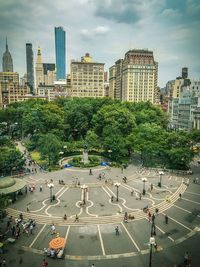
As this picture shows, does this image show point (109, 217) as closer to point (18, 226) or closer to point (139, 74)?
point (18, 226)

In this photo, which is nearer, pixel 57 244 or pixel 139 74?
pixel 57 244

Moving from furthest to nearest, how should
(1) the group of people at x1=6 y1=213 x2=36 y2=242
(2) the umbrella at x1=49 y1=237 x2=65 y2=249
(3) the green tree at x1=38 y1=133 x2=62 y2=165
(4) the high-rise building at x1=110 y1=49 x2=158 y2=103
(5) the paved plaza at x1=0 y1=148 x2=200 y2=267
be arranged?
(4) the high-rise building at x1=110 y1=49 x2=158 y2=103
(3) the green tree at x1=38 y1=133 x2=62 y2=165
(1) the group of people at x1=6 y1=213 x2=36 y2=242
(5) the paved plaza at x1=0 y1=148 x2=200 y2=267
(2) the umbrella at x1=49 y1=237 x2=65 y2=249

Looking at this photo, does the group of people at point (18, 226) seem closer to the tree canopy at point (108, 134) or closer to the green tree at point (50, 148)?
the green tree at point (50, 148)

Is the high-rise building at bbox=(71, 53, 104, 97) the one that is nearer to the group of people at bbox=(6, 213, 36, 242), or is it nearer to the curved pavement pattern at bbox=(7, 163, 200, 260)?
the curved pavement pattern at bbox=(7, 163, 200, 260)

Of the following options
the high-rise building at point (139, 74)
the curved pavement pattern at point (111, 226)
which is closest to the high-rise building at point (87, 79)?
the high-rise building at point (139, 74)

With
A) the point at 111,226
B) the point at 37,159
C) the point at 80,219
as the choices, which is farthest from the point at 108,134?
the point at 111,226

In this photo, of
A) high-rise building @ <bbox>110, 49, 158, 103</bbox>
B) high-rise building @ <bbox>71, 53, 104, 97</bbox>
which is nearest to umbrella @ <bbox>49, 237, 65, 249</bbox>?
high-rise building @ <bbox>110, 49, 158, 103</bbox>

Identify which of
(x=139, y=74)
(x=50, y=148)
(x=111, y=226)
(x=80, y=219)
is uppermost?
(x=139, y=74)
